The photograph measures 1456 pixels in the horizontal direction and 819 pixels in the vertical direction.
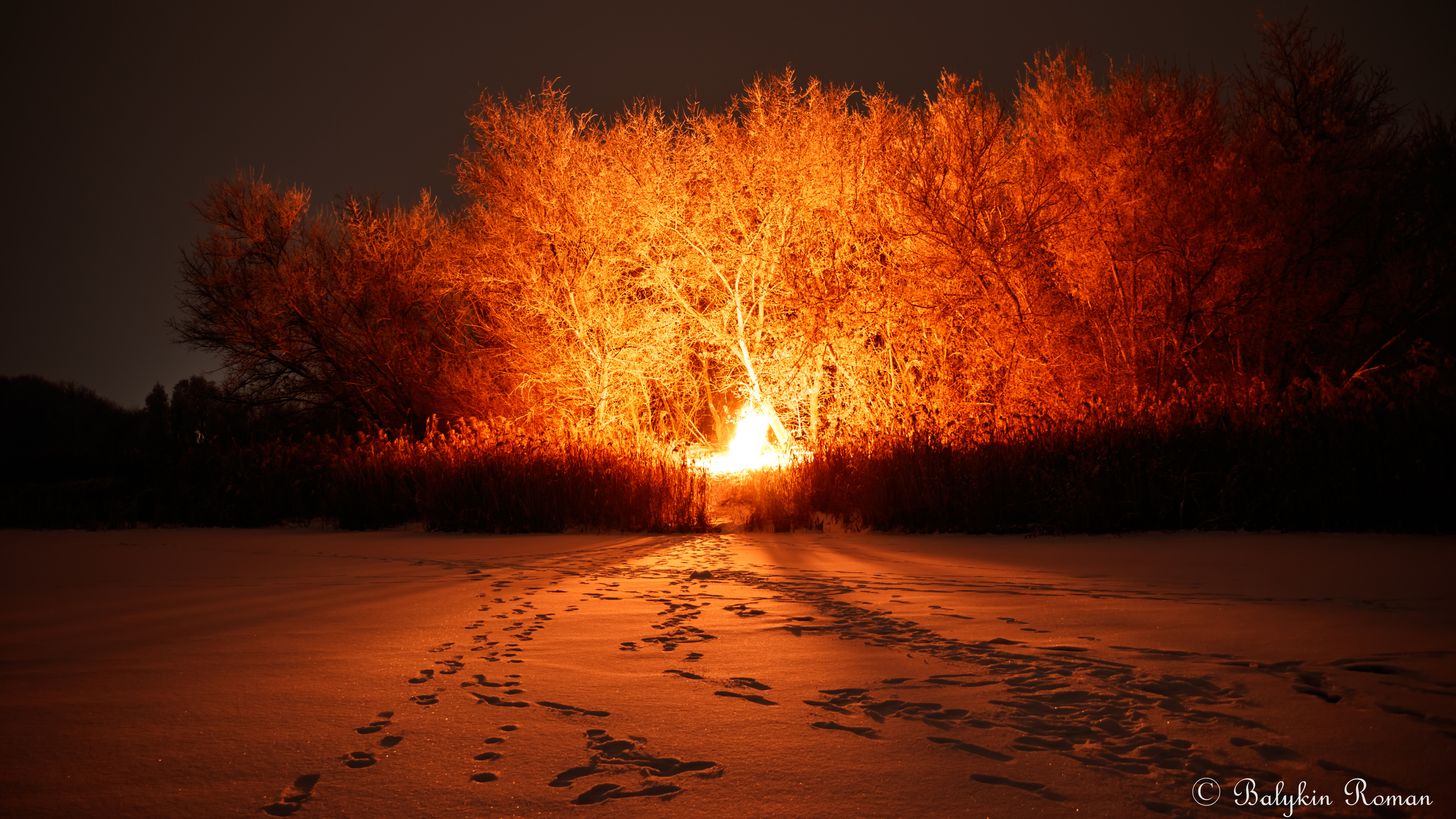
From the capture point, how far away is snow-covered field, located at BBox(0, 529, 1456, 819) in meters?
1.76

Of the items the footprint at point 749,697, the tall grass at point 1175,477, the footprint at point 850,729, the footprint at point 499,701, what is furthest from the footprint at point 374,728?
the tall grass at point 1175,477

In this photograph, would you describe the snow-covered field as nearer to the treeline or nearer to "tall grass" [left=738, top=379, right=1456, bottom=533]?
"tall grass" [left=738, top=379, right=1456, bottom=533]

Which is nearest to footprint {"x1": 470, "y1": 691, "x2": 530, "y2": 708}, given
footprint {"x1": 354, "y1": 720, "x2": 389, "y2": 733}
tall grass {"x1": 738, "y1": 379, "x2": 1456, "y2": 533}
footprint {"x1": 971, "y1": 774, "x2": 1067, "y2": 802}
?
footprint {"x1": 354, "y1": 720, "x2": 389, "y2": 733}

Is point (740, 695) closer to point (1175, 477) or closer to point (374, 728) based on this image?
point (374, 728)

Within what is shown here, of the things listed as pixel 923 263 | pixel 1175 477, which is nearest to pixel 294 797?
pixel 1175 477

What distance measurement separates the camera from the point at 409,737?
2.12 m

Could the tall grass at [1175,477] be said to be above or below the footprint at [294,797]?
above

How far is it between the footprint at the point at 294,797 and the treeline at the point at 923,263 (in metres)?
7.73

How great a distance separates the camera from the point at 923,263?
11156 millimetres

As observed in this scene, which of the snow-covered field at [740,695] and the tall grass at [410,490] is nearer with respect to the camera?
the snow-covered field at [740,695]

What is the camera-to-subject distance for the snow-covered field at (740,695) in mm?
1761

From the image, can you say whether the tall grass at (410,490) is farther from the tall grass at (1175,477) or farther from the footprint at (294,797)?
the footprint at (294,797)

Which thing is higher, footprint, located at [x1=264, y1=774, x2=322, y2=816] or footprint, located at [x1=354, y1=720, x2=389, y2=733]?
footprint, located at [x1=354, y1=720, x2=389, y2=733]

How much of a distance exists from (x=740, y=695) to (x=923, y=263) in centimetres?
947
